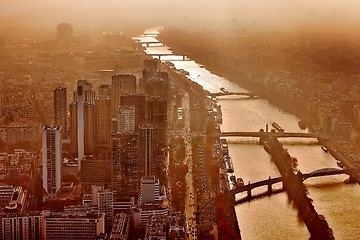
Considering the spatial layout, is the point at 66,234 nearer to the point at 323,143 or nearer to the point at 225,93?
the point at 323,143

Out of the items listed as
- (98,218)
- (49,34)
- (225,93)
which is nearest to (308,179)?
(98,218)

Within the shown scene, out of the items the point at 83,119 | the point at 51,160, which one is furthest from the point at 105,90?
the point at 51,160

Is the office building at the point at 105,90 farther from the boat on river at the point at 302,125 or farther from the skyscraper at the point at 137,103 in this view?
the boat on river at the point at 302,125

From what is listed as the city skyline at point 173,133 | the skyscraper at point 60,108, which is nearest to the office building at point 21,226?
the city skyline at point 173,133

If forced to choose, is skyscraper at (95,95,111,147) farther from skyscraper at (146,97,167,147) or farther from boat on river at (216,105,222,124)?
boat on river at (216,105,222,124)

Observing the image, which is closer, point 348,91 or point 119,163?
point 119,163

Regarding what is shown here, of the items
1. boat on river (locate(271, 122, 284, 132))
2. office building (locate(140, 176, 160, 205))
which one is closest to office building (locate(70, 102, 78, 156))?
office building (locate(140, 176, 160, 205))
